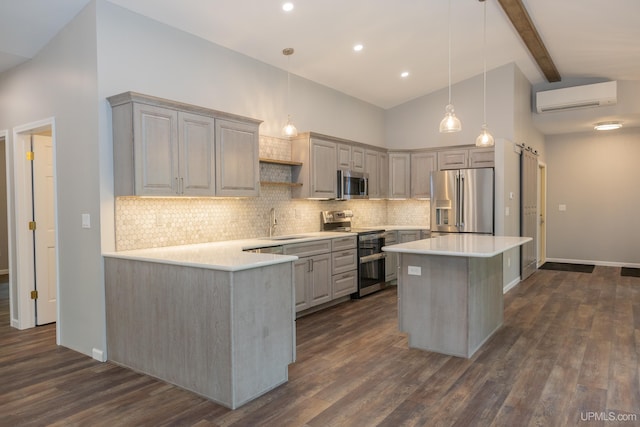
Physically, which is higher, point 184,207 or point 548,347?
point 184,207

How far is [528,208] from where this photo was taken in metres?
7.23

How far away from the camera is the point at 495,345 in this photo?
3.83 meters

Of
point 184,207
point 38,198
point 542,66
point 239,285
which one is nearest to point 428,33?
point 542,66

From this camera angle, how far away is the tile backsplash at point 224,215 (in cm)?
370

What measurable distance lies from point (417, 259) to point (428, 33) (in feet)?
9.58

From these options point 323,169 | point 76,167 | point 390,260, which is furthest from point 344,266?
point 76,167

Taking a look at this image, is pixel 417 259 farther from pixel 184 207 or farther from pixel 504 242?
pixel 184 207

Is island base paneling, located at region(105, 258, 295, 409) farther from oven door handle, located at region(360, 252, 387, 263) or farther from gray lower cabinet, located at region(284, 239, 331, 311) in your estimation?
oven door handle, located at region(360, 252, 387, 263)

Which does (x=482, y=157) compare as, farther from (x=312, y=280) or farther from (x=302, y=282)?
(x=302, y=282)

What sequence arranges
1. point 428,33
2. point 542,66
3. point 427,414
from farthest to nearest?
1. point 542,66
2. point 428,33
3. point 427,414

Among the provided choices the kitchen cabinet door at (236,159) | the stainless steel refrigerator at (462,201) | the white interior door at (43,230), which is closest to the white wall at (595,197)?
the stainless steel refrigerator at (462,201)

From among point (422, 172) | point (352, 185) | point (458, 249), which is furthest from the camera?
point (422, 172)

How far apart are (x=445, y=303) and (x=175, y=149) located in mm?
2643

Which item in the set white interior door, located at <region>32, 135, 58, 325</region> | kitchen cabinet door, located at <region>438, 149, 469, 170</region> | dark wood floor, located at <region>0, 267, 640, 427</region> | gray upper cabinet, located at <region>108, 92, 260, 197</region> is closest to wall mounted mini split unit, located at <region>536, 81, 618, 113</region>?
kitchen cabinet door, located at <region>438, 149, 469, 170</region>
